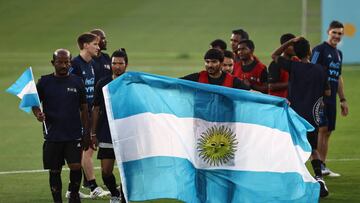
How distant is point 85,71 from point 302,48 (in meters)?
3.16

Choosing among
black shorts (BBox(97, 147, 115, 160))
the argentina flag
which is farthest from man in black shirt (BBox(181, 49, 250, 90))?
black shorts (BBox(97, 147, 115, 160))

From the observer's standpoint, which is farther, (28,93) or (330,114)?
(330,114)

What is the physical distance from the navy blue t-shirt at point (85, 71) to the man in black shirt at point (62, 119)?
1696 mm

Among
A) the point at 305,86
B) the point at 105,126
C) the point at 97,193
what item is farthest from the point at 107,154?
the point at 305,86

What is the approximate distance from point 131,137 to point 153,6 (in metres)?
34.7

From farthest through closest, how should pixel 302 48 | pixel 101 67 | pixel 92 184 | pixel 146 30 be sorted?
1. pixel 146 30
2. pixel 101 67
3. pixel 92 184
4. pixel 302 48

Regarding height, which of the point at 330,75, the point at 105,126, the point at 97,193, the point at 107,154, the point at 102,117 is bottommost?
the point at 97,193

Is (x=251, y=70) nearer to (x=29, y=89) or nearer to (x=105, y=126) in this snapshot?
(x=105, y=126)

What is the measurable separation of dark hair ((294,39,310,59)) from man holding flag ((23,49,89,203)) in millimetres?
3125

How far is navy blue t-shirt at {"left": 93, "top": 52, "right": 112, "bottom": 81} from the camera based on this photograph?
650 inches

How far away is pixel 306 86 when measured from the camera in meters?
15.4

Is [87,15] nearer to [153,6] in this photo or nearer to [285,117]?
[153,6]

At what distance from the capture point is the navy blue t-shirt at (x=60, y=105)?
1415cm

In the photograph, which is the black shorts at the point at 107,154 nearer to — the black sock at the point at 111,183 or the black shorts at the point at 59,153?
the black sock at the point at 111,183
